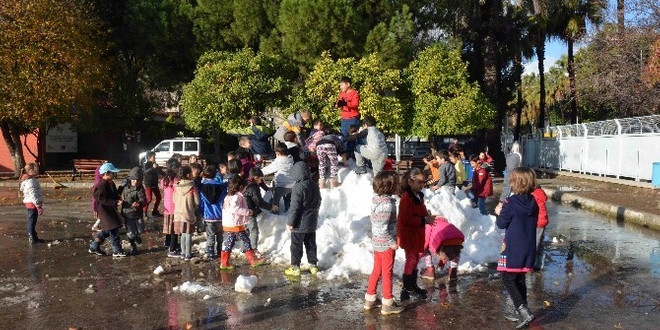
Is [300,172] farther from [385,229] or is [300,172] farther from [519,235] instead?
[519,235]

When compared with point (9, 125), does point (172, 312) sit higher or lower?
lower

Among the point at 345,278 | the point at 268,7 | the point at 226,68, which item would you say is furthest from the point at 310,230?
the point at 268,7

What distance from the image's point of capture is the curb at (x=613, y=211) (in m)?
13.2

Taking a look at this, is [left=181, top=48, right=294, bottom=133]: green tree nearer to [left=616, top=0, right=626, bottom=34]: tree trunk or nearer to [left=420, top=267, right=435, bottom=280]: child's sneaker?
[left=616, top=0, right=626, bottom=34]: tree trunk

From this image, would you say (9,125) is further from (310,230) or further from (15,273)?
(310,230)

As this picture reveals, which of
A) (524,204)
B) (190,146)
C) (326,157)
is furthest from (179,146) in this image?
(524,204)

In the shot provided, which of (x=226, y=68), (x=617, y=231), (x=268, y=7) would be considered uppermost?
(x=268, y=7)

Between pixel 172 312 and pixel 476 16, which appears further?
pixel 476 16

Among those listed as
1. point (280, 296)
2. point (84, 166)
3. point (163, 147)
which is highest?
point (163, 147)

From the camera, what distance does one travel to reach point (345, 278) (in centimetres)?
A: 802

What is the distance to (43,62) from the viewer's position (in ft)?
86.1

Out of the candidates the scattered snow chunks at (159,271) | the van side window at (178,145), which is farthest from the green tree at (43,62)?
the scattered snow chunks at (159,271)

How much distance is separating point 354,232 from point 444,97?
18078 millimetres

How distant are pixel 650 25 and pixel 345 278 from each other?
2315 centimetres
